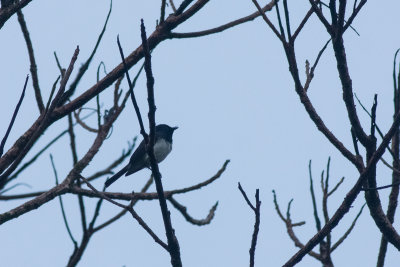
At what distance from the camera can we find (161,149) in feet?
25.3

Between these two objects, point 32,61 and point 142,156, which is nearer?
point 32,61

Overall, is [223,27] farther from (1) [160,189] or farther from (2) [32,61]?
(1) [160,189]

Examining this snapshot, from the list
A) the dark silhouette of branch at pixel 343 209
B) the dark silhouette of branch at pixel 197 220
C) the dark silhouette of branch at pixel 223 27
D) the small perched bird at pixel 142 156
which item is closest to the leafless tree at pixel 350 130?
the dark silhouette of branch at pixel 343 209

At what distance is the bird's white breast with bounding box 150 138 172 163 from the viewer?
7.68 meters

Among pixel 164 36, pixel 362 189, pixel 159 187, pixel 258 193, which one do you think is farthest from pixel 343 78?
pixel 164 36

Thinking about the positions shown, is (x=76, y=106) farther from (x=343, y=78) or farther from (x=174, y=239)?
(x=343, y=78)

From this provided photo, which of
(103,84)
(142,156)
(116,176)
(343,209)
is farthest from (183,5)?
(116,176)

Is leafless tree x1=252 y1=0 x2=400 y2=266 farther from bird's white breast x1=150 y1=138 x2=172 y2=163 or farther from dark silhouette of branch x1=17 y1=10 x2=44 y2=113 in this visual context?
bird's white breast x1=150 y1=138 x2=172 y2=163

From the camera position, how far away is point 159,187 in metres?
2.02

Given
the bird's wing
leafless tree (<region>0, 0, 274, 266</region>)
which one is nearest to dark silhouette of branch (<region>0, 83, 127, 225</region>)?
leafless tree (<region>0, 0, 274, 266</region>)

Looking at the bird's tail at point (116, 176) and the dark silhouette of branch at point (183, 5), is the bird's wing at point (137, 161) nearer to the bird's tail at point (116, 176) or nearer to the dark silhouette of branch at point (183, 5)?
the bird's tail at point (116, 176)

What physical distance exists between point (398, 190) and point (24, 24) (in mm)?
1928

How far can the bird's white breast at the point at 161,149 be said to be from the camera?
7.68 metres

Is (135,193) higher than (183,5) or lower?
lower
